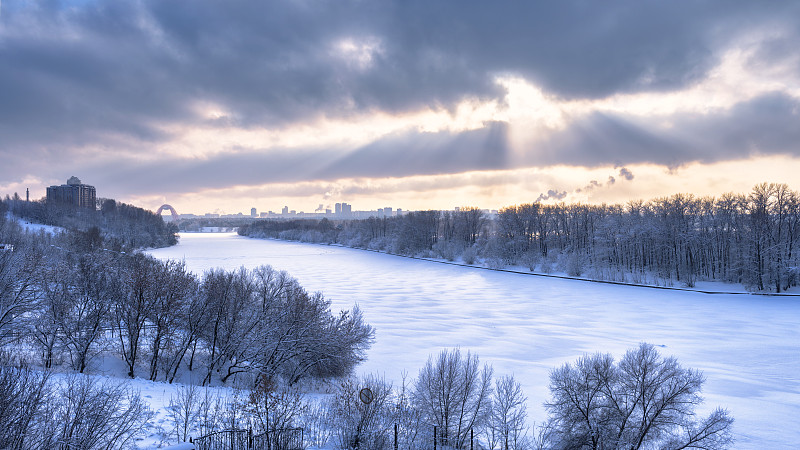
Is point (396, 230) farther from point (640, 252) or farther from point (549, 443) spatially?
point (549, 443)

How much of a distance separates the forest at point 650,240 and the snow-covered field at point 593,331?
766 centimetres

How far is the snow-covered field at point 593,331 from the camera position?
805 inches

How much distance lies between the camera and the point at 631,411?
46.7 ft

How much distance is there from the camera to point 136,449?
11875 mm

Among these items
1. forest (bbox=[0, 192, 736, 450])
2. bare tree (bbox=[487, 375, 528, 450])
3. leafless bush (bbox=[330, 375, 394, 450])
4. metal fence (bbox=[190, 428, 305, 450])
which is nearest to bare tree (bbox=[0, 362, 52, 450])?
forest (bbox=[0, 192, 736, 450])

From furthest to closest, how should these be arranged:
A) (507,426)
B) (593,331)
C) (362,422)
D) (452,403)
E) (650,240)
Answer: (650,240) → (593,331) → (452,403) → (507,426) → (362,422)

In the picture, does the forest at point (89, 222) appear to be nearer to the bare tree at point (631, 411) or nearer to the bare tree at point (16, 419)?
the bare tree at point (16, 419)

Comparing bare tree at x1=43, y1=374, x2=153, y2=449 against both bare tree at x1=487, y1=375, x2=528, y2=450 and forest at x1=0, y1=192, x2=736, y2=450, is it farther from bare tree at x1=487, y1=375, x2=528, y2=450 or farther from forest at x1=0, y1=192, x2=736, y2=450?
bare tree at x1=487, y1=375, x2=528, y2=450

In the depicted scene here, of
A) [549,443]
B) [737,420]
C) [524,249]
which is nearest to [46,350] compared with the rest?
[549,443]

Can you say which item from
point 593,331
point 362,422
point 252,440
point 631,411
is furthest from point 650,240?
point 252,440

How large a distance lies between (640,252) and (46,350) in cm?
7905

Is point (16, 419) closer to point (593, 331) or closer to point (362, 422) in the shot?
point (362, 422)

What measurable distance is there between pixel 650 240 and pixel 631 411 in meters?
67.8

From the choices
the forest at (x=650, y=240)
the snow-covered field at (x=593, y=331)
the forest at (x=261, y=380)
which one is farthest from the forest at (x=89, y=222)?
the forest at (x=261, y=380)
